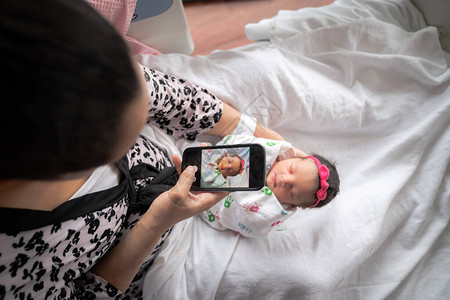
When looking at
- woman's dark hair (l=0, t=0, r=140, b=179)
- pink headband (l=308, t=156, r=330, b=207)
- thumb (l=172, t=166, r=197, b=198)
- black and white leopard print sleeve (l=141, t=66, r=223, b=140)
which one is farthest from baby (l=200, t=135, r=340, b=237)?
woman's dark hair (l=0, t=0, r=140, b=179)

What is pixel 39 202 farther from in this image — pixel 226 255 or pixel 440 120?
pixel 440 120

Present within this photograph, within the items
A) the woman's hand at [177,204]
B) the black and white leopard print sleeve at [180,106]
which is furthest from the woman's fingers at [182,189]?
the black and white leopard print sleeve at [180,106]

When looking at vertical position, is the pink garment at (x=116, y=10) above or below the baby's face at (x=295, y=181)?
above

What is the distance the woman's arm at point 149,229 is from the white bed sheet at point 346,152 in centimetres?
12

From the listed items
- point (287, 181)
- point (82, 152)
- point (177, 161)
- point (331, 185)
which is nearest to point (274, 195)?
point (287, 181)

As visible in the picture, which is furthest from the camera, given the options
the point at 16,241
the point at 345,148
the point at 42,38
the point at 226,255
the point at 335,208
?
the point at 345,148

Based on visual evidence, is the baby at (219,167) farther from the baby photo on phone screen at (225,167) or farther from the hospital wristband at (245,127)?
the hospital wristband at (245,127)

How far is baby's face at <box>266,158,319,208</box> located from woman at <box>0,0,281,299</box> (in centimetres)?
14

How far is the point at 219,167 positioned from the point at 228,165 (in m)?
0.02

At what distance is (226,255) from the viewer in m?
0.84

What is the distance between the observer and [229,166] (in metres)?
0.76

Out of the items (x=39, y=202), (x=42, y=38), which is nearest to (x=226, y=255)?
(x=39, y=202)

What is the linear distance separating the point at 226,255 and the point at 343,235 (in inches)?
14.5

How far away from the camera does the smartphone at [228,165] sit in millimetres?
742
